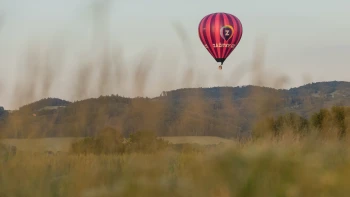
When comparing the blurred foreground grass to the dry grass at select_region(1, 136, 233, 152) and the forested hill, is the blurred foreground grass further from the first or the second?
the forested hill

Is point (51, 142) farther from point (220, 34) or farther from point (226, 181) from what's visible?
point (220, 34)

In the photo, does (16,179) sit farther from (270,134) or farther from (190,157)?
(270,134)

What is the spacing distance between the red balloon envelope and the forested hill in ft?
99.2

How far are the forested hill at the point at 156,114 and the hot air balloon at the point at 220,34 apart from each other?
3023 cm

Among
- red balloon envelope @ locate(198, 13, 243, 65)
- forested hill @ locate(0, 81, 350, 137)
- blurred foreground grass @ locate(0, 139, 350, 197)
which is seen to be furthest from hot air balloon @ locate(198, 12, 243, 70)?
blurred foreground grass @ locate(0, 139, 350, 197)

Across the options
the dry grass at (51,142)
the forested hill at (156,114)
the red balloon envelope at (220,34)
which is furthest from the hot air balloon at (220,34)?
the dry grass at (51,142)

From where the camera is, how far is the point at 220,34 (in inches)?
1447

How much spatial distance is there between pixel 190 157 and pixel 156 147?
74cm

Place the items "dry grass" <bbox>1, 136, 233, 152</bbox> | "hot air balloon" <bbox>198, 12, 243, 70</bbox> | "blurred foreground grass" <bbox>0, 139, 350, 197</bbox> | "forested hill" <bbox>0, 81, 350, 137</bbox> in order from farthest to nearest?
"hot air balloon" <bbox>198, 12, 243, 70</bbox>
"forested hill" <bbox>0, 81, 350, 137</bbox>
"dry grass" <bbox>1, 136, 233, 152</bbox>
"blurred foreground grass" <bbox>0, 139, 350, 197</bbox>

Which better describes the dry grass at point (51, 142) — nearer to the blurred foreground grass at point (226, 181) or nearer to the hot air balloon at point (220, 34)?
the blurred foreground grass at point (226, 181)

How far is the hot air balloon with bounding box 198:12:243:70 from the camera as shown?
3681 centimetres

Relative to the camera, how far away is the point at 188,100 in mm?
6051

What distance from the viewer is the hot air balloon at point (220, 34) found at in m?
36.8

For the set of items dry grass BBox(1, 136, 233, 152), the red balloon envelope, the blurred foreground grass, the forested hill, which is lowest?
the blurred foreground grass
